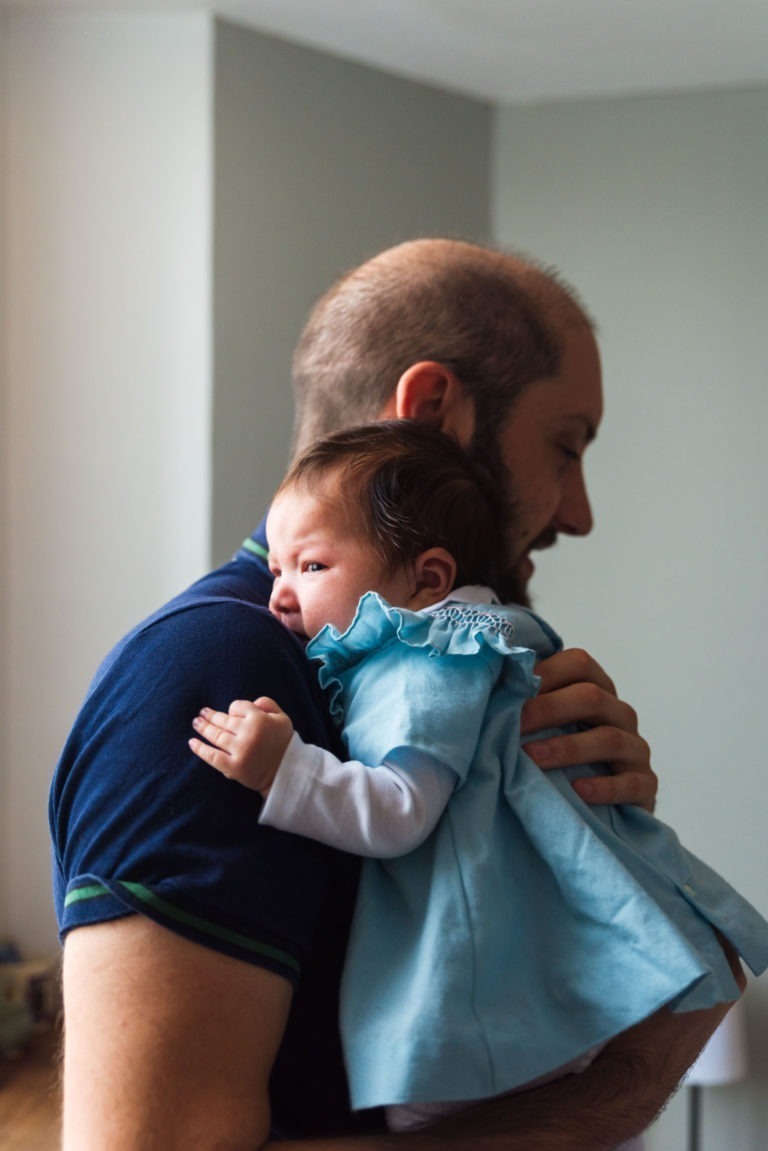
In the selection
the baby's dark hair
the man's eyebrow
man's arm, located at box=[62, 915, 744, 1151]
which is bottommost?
man's arm, located at box=[62, 915, 744, 1151]

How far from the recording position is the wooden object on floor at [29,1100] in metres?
2.99

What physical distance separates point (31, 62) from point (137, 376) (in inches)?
37.1

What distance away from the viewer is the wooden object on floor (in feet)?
9.80

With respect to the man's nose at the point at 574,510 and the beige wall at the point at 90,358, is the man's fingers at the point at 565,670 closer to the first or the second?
the man's nose at the point at 574,510

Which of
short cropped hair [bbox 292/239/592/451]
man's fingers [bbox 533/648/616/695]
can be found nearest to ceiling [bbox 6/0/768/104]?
short cropped hair [bbox 292/239/592/451]

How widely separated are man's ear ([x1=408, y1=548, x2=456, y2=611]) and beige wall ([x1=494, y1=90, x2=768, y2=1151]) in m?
2.74

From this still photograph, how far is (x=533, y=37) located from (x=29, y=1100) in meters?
3.08

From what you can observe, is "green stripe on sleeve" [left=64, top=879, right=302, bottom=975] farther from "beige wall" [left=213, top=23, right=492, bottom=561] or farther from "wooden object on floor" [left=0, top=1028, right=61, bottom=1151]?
"beige wall" [left=213, top=23, right=492, bottom=561]

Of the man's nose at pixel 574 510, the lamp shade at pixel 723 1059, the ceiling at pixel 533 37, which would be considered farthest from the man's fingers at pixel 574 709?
the ceiling at pixel 533 37

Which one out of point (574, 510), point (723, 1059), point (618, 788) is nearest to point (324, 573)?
point (618, 788)

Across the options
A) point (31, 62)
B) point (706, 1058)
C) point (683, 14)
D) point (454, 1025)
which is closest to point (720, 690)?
point (706, 1058)

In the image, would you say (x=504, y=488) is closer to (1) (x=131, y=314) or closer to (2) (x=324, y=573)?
(2) (x=324, y=573)

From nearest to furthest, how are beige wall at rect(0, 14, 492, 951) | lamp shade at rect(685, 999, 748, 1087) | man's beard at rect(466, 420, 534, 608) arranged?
man's beard at rect(466, 420, 534, 608) → lamp shade at rect(685, 999, 748, 1087) → beige wall at rect(0, 14, 492, 951)

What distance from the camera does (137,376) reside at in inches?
138
